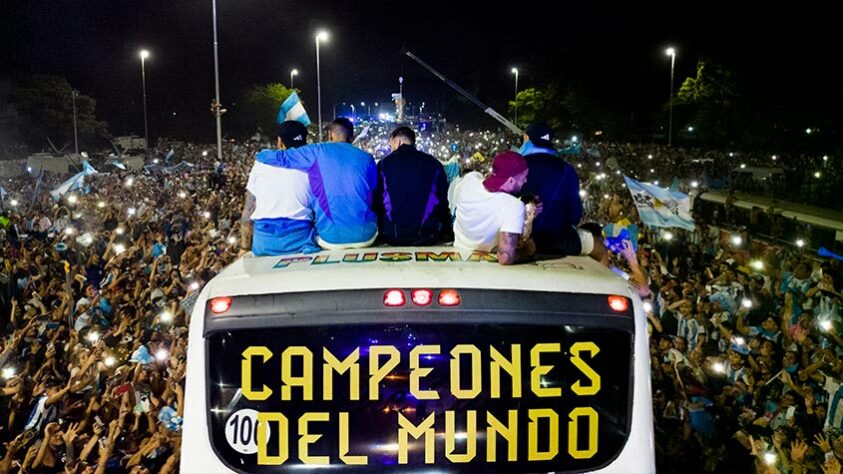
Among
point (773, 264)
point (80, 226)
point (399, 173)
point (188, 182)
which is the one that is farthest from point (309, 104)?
point (399, 173)

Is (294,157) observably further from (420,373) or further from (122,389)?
(122,389)

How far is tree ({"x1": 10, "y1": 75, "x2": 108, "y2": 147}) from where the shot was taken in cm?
5644

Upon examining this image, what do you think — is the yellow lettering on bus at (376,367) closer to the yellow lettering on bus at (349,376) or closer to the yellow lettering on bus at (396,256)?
the yellow lettering on bus at (349,376)

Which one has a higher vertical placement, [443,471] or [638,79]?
[638,79]

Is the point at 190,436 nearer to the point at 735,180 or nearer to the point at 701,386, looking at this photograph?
the point at 701,386

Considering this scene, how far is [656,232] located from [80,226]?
12818 millimetres

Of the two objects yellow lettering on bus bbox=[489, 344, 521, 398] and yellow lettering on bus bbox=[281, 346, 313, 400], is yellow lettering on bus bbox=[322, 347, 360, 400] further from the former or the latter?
yellow lettering on bus bbox=[489, 344, 521, 398]

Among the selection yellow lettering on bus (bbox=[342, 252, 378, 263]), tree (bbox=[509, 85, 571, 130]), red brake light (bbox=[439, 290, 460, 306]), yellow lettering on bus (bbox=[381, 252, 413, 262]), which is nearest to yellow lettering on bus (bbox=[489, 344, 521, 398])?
red brake light (bbox=[439, 290, 460, 306])

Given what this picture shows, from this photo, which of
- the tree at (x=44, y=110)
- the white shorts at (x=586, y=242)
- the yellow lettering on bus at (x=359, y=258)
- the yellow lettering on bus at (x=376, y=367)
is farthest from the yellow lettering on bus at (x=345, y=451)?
the tree at (x=44, y=110)

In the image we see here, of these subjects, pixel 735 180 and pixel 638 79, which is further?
pixel 638 79

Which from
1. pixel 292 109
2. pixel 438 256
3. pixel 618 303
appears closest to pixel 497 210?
pixel 438 256

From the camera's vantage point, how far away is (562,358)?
128 inches

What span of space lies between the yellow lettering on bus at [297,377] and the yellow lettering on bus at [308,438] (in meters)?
0.08

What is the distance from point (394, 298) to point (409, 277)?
120mm
